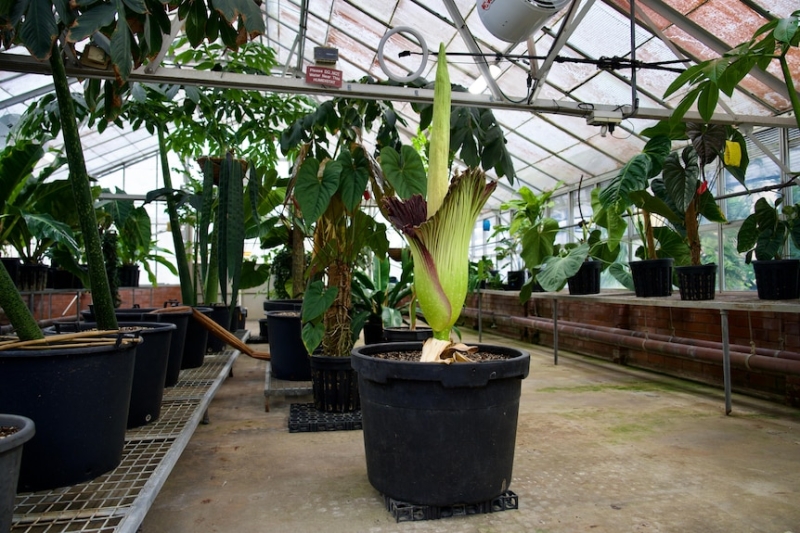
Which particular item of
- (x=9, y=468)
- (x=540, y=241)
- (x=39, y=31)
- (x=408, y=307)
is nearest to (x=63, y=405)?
(x=9, y=468)

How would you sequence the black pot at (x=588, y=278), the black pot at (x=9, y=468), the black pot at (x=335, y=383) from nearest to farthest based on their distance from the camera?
the black pot at (x=9, y=468), the black pot at (x=335, y=383), the black pot at (x=588, y=278)

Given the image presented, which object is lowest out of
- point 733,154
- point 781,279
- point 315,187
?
point 781,279

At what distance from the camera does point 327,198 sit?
2162 millimetres

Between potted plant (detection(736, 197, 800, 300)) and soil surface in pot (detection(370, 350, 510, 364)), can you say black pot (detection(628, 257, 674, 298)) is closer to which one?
potted plant (detection(736, 197, 800, 300))

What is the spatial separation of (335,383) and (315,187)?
36.1 inches

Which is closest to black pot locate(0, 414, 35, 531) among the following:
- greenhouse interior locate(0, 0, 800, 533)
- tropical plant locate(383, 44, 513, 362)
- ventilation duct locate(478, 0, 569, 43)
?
greenhouse interior locate(0, 0, 800, 533)

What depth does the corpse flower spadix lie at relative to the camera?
1.63m

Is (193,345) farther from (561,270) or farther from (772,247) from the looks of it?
(772,247)

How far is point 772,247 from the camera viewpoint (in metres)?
2.95

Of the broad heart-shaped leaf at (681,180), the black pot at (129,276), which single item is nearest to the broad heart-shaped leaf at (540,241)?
the broad heart-shaped leaf at (681,180)

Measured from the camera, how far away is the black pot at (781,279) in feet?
8.85

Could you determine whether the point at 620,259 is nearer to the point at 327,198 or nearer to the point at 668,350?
the point at 668,350

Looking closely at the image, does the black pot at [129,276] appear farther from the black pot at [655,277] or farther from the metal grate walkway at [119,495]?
the black pot at [655,277]

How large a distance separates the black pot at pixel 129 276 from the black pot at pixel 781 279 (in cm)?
494
